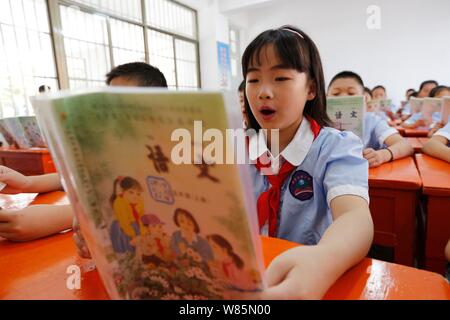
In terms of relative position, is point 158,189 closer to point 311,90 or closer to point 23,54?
point 311,90

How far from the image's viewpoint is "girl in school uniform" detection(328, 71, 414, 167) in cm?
136

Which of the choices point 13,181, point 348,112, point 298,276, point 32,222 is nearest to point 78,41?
point 13,181

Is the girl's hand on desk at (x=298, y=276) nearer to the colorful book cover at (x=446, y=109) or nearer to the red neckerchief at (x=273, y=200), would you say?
the red neckerchief at (x=273, y=200)

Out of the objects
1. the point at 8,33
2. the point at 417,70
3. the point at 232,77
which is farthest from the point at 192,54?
the point at 417,70

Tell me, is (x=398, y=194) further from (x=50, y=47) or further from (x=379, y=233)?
(x=50, y=47)

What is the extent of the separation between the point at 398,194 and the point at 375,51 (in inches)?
260

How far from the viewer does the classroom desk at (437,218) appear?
974 millimetres

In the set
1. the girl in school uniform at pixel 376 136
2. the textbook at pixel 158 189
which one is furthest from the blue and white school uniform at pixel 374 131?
the textbook at pixel 158 189

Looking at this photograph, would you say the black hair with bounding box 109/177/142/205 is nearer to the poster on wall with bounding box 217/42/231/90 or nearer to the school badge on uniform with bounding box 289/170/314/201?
the school badge on uniform with bounding box 289/170/314/201

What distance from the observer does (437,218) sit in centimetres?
103

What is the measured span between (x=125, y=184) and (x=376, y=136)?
177 centimetres

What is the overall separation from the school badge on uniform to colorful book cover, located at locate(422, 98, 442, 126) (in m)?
2.49

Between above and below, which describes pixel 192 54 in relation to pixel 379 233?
above

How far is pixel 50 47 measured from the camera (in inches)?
142
